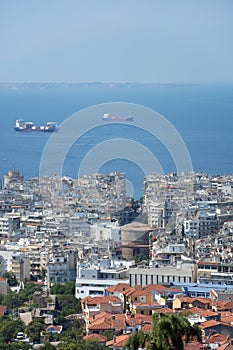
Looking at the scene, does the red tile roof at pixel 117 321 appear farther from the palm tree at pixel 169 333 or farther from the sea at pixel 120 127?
the sea at pixel 120 127

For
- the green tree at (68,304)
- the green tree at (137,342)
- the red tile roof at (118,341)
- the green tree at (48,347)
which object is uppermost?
the green tree at (68,304)

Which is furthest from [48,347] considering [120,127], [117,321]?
[120,127]

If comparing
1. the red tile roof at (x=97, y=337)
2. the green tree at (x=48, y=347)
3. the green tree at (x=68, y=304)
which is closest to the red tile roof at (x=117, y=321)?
the red tile roof at (x=97, y=337)

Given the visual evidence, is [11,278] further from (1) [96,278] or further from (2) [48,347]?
(2) [48,347]

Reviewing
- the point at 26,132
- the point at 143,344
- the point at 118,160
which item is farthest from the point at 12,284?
the point at 26,132

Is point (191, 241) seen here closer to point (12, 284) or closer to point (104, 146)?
point (12, 284)
